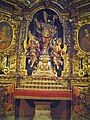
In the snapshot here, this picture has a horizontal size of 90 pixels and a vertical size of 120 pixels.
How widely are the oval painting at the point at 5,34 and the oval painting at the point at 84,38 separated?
300cm

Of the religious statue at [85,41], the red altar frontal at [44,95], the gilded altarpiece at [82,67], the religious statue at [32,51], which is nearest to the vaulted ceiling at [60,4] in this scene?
the gilded altarpiece at [82,67]

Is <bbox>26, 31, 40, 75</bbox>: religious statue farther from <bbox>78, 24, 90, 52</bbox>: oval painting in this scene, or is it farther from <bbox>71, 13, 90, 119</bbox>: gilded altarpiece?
<bbox>78, 24, 90, 52</bbox>: oval painting

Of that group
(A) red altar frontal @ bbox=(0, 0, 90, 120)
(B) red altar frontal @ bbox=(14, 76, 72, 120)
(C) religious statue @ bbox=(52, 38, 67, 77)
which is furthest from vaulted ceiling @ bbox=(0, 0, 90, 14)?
(B) red altar frontal @ bbox=(14, 76, 72, 120)

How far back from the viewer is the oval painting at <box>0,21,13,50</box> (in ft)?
32.8

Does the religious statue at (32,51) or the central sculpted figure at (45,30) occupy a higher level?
the central sculpted figure at (45,30)

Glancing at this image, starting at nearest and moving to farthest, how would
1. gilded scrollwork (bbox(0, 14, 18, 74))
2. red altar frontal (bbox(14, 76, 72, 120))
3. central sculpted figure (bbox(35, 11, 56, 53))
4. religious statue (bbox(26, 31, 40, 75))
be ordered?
red altar frontal (bbox(14, 76, 72, 120)) → gilded scrollwork (bbox(0, 14, 18, 74)) → religious statue (bbox(26, 31, 40, 75)) → central sculpted figure (bbox(35, 11, 56, 53))

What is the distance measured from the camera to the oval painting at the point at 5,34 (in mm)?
10000

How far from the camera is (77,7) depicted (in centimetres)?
1023

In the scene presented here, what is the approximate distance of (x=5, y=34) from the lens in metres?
10.1

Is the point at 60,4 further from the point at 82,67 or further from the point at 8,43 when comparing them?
the point at 82,67

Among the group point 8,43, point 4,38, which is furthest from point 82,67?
point 4,38

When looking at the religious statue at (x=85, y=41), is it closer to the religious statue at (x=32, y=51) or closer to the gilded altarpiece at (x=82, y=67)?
the gilded altarpiece at (x=82, y=67)

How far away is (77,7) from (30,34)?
7.78 feet

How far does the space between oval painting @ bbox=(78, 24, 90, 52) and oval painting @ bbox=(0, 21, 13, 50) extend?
300cm
